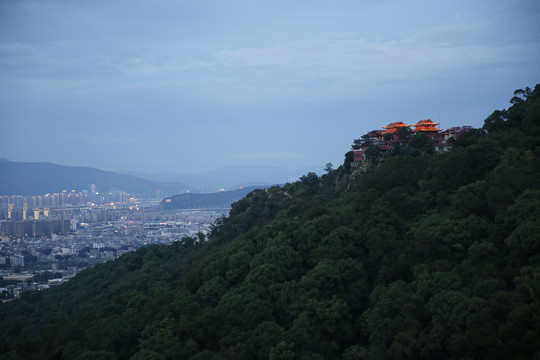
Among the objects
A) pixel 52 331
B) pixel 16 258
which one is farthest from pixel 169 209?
pixel 52 331

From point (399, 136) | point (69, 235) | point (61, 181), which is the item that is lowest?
point (69, 235)

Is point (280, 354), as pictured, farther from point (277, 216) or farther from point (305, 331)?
point (277, 216)

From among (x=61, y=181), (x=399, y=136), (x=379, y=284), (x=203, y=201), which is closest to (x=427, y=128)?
(x=399, y=136)

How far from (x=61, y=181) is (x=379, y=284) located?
11756cm

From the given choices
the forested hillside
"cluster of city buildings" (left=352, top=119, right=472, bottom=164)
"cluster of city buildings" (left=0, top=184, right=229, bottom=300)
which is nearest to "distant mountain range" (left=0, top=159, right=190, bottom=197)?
"cluster of city buildings" (left=0, top=184, right=229, bottom=300)

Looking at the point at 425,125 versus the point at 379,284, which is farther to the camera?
the point at 425,125

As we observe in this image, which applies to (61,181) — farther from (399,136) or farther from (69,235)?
(399,136)

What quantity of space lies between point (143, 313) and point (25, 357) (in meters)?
2.89

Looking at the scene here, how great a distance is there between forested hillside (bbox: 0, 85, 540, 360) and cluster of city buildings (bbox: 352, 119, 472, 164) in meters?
3.13

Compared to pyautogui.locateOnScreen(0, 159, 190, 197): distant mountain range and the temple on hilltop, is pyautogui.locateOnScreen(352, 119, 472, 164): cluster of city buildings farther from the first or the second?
pyautogui.locateOnScreen(0, 159, 190, 197): distant mountain range

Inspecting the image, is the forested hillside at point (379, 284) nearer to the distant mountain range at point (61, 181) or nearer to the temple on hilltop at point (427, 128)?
the temple on hilltop at point (427, 128)

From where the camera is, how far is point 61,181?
11912 cm

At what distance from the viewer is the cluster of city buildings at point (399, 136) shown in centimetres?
2152

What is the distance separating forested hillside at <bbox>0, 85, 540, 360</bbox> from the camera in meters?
9.80
